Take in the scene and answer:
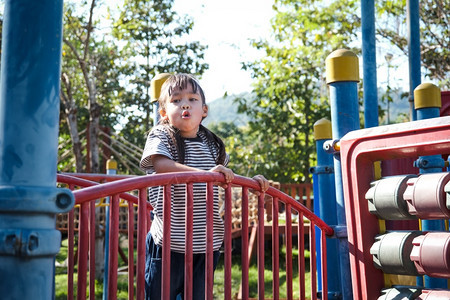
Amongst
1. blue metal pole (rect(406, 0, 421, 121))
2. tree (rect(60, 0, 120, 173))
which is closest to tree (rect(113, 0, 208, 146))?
tree (rect(60, 0, 120, 173))

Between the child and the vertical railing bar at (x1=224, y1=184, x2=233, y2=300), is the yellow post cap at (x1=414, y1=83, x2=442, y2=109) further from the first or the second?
the vertical railing bar at (x1=224, y1=184, x2=233, y2=300)

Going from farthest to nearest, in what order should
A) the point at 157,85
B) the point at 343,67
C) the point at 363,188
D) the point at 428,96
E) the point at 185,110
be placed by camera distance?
the point at 428,96, the point at 157,85, the point at 343,67, the point at 185,110, the point at 363,188

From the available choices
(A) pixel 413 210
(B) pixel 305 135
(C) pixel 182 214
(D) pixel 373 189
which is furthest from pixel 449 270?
(B) pixel 305 135

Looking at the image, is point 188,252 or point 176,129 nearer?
point 188,252

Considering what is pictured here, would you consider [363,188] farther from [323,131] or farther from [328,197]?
[323,131]

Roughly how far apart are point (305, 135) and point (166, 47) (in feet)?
18.4

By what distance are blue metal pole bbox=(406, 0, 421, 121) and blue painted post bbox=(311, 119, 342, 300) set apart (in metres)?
0.96

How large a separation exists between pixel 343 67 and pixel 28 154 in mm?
1741

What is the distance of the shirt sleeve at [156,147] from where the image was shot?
2.11 m

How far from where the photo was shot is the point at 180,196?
215 centimetres

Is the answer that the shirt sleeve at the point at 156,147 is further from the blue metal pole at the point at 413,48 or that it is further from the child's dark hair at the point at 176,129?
the blue metal pole at the point at 413,48

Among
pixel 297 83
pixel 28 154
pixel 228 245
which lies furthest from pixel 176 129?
pixel 297 83

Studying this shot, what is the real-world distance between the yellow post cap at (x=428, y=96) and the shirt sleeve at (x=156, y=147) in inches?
73.1

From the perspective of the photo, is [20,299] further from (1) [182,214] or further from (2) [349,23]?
(2) [349,23]
